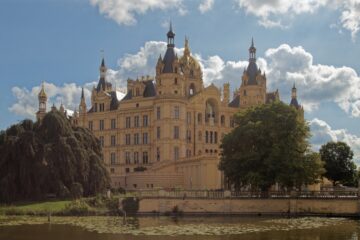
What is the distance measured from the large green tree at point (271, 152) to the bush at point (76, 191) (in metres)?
12.0

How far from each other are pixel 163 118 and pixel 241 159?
21.2m

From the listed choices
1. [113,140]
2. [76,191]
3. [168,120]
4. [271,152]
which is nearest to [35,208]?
[76,191]

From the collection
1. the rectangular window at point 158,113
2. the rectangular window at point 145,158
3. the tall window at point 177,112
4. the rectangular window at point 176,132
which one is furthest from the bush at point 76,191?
the rectangular window at point 145,158

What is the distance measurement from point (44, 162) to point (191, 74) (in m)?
34.9

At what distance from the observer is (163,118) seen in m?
67.2

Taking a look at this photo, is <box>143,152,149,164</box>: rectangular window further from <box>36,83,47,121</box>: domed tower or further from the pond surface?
the pond surface

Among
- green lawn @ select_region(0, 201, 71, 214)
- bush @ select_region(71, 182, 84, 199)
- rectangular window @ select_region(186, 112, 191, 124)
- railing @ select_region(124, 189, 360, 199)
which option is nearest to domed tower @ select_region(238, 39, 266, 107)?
rectangular window @ select_region(186, 112, 191, 124)

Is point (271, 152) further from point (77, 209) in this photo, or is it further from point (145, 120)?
point (145, 120)

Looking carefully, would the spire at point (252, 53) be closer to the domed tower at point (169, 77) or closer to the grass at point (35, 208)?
the domed tower at point (169, 77)

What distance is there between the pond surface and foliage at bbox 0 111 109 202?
15.5 feet

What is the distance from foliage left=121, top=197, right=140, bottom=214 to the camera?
1809 inches

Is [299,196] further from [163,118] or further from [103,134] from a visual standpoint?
[103,134]

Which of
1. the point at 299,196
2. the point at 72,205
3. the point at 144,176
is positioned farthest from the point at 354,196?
the point at 144,176

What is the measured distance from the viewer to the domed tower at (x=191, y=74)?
75.2 m
